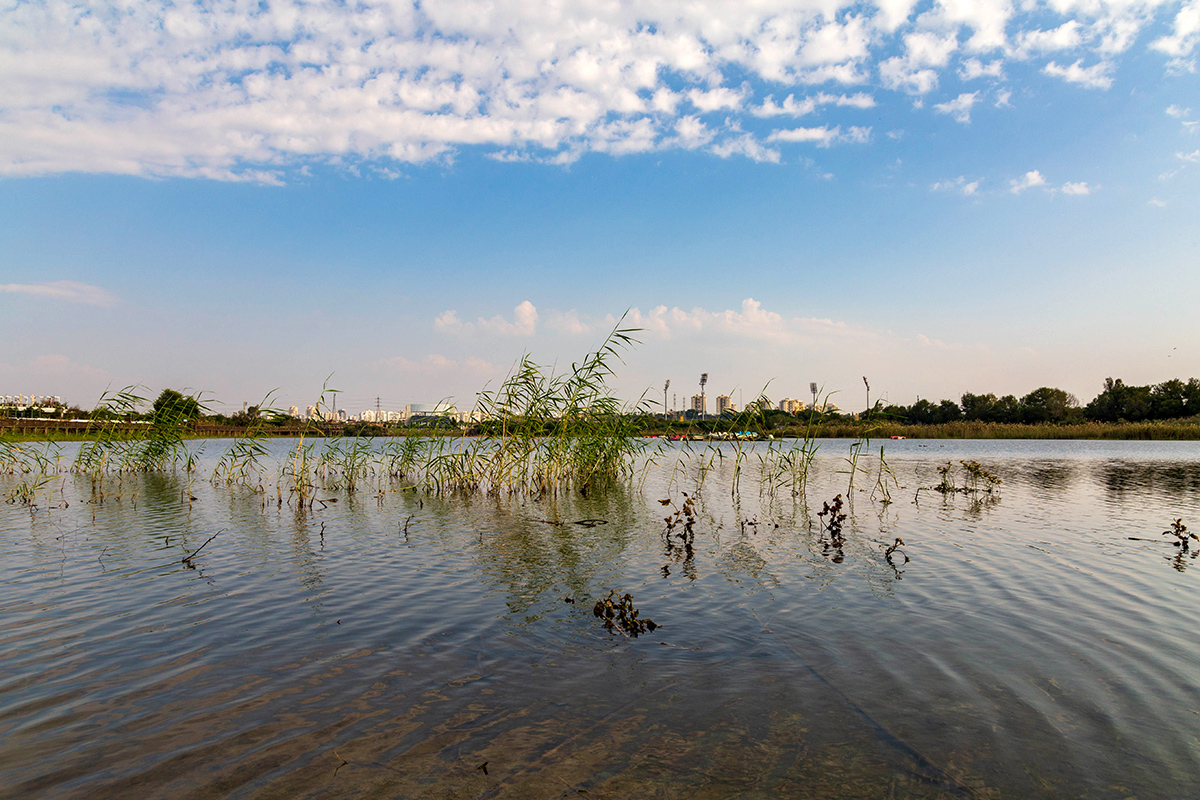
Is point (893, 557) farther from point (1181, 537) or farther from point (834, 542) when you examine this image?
point (1181, 537)

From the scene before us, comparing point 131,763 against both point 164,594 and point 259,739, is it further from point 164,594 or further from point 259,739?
point 164,594

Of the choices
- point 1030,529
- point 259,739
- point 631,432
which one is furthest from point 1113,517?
point 259,739

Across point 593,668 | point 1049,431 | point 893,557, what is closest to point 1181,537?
point 893,557

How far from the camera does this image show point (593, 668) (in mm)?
5117

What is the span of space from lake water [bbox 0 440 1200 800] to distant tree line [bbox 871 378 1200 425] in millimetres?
73703

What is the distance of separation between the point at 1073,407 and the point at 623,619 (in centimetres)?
11314

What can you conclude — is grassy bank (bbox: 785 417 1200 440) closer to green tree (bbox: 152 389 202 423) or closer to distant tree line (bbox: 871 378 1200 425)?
distant tree line (bbox: 871 378 1200 425)

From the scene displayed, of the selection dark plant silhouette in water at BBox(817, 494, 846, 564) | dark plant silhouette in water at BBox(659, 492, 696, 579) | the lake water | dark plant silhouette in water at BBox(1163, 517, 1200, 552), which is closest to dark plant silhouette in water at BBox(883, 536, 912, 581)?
the lake water

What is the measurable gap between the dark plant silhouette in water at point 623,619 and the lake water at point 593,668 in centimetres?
15

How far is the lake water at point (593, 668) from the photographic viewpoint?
359 centimetres

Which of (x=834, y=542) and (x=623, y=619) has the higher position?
(x=623, y=619)

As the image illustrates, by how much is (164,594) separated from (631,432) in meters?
12.9

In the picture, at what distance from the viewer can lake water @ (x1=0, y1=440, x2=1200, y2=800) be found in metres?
3.59

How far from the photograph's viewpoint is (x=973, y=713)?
14.1 ft
